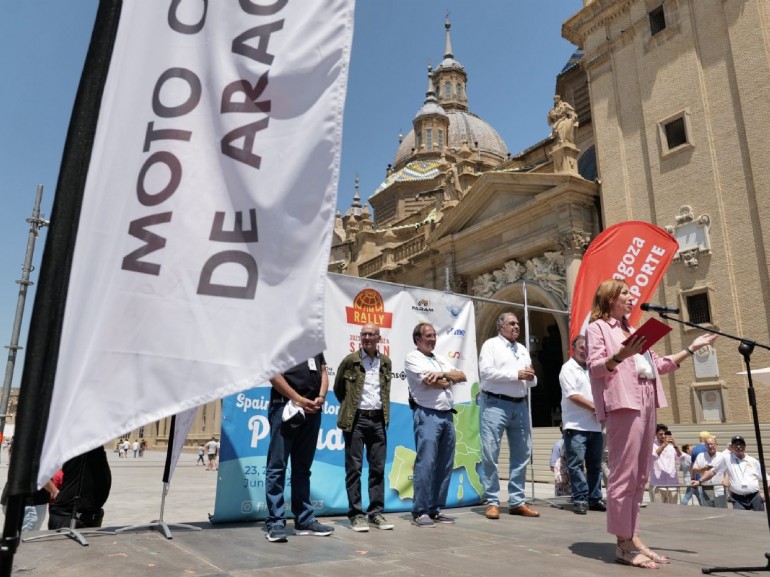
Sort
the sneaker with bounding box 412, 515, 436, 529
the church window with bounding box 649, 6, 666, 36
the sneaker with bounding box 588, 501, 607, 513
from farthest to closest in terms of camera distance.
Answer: the church window with bounding box 649, 6, 666, 36
the sneaker with bounding box 588, 501, 607, 513
the sneaker with bounding box 412, 515, 436, 529

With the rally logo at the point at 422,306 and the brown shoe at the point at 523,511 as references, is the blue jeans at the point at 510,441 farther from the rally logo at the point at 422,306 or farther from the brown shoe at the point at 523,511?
the rally logo at the point at 422,306

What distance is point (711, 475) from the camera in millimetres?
9484

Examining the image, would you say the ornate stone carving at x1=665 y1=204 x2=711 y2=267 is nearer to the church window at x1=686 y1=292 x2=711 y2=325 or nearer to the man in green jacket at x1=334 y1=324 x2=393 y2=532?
the church window at x1=686 y1=292 x2=711 y2=325

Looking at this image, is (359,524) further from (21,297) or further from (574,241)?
(574,241)

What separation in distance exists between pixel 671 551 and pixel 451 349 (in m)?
3.55

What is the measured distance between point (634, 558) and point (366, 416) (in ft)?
7.99

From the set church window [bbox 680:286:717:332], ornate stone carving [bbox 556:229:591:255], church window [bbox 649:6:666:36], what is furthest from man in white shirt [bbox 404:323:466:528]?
church window [bbox 649:6:666:36]

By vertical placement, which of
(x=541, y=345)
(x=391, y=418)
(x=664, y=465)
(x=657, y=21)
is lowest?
(x=664, y=465)

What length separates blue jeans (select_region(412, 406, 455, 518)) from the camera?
5.36 meters

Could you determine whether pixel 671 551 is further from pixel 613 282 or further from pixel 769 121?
pixel 769 121

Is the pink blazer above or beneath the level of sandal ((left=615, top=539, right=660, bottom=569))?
above

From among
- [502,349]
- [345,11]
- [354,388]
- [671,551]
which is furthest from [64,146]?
[502,349]

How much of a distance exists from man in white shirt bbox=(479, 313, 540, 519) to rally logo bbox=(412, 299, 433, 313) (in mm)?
1214

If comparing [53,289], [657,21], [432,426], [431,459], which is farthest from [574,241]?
[53,289]
